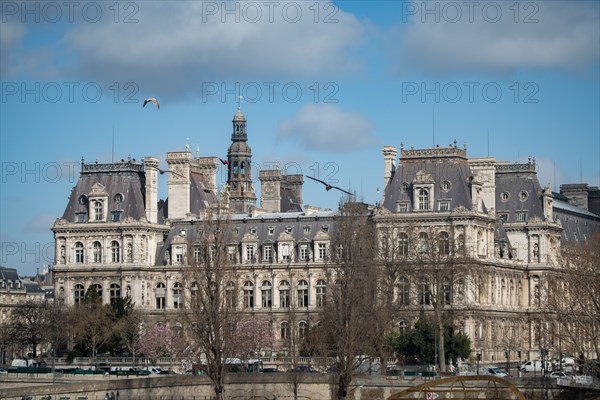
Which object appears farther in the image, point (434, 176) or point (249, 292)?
point (249, 292)

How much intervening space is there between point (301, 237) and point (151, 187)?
1501cm

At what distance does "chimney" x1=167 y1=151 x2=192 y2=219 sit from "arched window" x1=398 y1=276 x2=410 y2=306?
2645cm

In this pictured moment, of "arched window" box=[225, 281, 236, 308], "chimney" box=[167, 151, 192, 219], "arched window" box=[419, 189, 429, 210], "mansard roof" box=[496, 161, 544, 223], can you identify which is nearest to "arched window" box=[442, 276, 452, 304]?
"arched window" box=[419, 189, 429, 210]

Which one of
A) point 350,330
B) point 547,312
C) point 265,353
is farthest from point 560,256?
point 350,330

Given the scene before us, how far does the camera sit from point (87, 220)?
553 ft

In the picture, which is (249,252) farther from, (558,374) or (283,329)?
(558,374)

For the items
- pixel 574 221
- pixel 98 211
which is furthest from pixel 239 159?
pixel 574 221

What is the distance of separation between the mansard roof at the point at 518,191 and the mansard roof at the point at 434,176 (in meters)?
10.3

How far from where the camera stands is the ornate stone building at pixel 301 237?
15712cm

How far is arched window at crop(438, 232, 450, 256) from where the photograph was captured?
15388 cm

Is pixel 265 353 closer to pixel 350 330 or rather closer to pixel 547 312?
pixel 547 312

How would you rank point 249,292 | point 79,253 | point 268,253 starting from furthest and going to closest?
point 79,253 < point 249,292 < point 268,253

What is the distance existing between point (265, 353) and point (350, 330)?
3856 cm

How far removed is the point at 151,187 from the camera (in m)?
170
